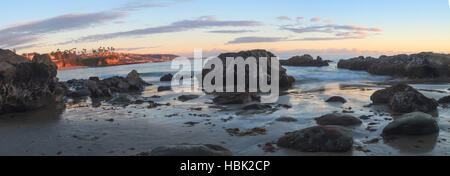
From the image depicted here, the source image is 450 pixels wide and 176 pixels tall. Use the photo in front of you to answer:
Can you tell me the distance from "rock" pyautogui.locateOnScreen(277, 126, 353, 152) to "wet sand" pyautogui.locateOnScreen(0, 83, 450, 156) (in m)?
0.25

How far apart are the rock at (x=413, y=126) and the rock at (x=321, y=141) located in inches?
75.1

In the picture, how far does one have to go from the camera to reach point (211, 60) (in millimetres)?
30781

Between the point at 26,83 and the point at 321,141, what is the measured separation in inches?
570

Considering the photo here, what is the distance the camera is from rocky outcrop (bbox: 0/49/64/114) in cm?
1369

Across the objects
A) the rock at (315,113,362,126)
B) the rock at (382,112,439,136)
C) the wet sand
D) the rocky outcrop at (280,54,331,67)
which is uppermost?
the rocky outcrop at (280,54,331,67)

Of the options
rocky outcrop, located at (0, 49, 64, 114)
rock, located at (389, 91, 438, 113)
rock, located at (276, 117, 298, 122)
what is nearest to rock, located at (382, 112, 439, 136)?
rock, located at (276, 117, 298, 122)

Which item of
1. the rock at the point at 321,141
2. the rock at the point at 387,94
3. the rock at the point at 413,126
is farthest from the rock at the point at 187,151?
the rock at the point at 387,94

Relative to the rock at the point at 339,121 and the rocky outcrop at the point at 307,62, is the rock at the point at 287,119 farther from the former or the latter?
the rocky outcrop at the point at 307,62

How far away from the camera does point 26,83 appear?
1530cm

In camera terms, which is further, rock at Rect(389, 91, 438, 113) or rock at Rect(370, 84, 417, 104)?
rock at Rect(370, 84, 417, 104)

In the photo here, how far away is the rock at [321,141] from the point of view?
23.4 feet

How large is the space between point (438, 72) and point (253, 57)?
17042 mm

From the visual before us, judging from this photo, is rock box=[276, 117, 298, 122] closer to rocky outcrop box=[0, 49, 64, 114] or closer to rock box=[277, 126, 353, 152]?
rock box=[277, 126, 353, 152]

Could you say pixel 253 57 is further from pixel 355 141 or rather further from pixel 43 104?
pixel 355 141
